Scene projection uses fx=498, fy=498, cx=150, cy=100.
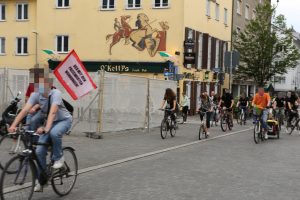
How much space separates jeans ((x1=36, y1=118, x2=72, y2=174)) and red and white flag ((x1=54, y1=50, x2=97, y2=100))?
6.55 meters

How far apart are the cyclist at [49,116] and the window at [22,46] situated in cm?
3425

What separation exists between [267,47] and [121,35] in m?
14.0

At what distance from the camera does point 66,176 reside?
23.5 feet

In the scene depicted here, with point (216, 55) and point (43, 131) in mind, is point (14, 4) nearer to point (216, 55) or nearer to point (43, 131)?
point (216, 55)

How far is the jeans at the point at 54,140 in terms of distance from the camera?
6.51 meters

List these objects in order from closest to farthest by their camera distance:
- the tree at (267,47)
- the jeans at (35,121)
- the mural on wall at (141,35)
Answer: the jeans at (35,121), the mural on wall at (141,35), the tree at (267,47)

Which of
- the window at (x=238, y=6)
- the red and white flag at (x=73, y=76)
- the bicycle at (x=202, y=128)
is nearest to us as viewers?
the red and white flag at (x=73, y=76)

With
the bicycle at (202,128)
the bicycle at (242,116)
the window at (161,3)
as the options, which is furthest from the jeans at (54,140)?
the window at (161,3)

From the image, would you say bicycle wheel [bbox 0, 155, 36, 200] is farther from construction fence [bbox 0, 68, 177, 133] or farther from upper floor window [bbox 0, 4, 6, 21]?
upper floor window [bbox 0, 4, 6, 21]

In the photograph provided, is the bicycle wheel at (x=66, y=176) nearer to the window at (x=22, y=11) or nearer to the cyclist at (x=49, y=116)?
the cyclist at (x=49, y=116)

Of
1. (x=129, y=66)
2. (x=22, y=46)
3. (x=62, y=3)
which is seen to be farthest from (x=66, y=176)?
(x=22, y=46)

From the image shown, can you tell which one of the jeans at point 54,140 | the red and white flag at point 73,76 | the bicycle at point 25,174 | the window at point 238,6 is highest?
the window at point 238,6

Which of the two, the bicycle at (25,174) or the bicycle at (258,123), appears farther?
the bicycle at (258,123)

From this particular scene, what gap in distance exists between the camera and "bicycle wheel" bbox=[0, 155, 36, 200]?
6.03 metres
